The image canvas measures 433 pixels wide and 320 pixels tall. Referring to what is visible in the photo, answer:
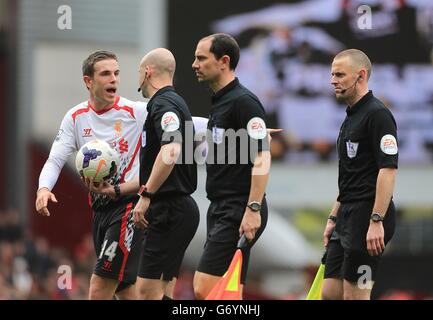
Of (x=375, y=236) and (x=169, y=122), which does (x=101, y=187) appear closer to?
(x=169, y=122)

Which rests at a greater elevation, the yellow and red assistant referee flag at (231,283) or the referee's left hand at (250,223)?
the referee's left hand at (250,223)

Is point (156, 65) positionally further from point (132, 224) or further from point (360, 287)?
point (360, 287)

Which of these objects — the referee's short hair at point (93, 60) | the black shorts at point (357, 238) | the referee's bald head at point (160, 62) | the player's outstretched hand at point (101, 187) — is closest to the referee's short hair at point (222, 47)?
the referee's bald head at point (160, 62)

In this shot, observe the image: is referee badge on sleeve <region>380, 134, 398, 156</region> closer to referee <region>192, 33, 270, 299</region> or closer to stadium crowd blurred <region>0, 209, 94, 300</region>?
referee <region>192, 33, 270, 299</region>

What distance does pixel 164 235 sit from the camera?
33.4 feet

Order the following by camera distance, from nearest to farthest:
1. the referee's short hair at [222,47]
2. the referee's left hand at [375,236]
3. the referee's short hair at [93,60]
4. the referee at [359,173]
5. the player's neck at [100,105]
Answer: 1. the referee's left hand at [375,236]
2. the referee at [359,173]
3. the referee's short hair at [222,47]
4. the referee's short hair at [93,60]
5. the player's neck at [100,105]

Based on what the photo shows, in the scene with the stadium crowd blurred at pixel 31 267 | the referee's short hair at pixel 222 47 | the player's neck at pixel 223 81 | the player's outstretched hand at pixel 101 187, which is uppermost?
the referee's short hair at pixel 222 47

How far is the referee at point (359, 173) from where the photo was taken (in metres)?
9.70

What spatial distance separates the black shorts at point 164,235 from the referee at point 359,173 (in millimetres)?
1304

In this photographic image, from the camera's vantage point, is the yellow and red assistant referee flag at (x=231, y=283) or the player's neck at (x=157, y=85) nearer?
the yellow and red assistant referee flag at (x=231, y=283)

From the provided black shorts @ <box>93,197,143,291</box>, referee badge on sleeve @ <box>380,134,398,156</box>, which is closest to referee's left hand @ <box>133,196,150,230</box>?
black shorts @ <box>93,197,143,291</box>

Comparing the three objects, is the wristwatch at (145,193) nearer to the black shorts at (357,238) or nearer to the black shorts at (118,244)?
the black shorts at (118,244)

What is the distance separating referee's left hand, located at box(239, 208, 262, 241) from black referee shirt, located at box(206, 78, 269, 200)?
39 cm
